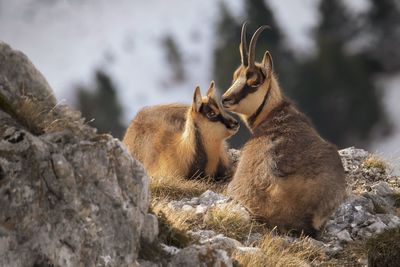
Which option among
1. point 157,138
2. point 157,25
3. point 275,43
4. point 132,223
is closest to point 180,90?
point 275,43

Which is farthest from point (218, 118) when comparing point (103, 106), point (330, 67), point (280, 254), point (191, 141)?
point (103, 106)

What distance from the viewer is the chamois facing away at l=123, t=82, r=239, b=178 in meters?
13.5

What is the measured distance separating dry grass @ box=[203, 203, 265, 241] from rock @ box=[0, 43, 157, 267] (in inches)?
96.4

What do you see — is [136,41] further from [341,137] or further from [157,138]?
[157,138]

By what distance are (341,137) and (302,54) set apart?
13.4 m

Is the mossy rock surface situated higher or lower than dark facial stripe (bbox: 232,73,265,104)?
lower

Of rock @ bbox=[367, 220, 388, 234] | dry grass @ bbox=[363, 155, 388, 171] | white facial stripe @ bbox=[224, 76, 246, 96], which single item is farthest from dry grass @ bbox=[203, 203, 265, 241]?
dry grass @ bbox=[363, 155, 388, 171]

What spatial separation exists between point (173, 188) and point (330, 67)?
62.9 m

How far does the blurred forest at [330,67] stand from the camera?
6919 cm

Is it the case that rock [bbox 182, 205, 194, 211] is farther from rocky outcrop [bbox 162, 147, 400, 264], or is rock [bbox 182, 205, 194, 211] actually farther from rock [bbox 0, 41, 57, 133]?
rock [bbox 0, 41, 57, 133]

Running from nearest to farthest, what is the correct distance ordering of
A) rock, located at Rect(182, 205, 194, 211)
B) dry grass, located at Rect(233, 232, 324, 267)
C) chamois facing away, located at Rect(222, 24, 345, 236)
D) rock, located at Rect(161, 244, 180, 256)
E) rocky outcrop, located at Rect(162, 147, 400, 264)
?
rock, located at Rect(161, 244, 180, 256) → dry grass, located at Rect(233, 232, 324, 267) → rocky outcrop, located at Rect(162, 147, 400, 264) → chamois facing away, located at Rect(222, 24, 345, 236) → rock, located at Rect(182, 205, 194, 211)

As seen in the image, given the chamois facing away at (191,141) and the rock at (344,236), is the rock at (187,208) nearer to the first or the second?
the rock at (344,236)

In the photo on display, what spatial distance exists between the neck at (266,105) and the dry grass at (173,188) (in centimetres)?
116

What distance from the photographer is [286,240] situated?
10023mm
